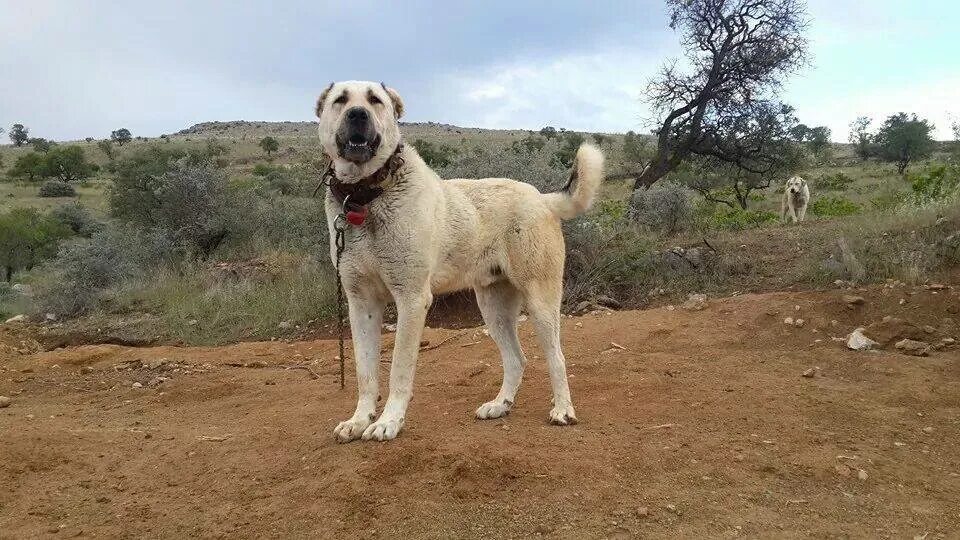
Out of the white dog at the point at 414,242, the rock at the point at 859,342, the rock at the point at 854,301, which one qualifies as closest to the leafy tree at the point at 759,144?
the rock at the point at 854,301

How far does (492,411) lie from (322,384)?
7.07 feet

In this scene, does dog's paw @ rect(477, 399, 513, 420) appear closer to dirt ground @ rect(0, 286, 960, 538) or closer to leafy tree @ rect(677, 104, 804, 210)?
dirt ground @ rect(0, 286, 960, 538)

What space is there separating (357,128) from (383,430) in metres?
1.70

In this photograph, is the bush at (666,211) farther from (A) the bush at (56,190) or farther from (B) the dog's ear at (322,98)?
(A) the bush at (56,190)

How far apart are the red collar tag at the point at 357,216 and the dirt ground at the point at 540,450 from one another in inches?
49.3

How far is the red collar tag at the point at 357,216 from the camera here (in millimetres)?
3811

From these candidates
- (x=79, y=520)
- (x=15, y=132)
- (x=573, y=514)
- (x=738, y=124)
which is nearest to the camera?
(x=573, y=514)

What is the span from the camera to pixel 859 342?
5.84 m

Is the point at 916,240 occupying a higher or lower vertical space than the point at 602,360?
higher

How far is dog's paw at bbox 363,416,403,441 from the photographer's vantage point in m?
3.78

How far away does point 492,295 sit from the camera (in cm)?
473

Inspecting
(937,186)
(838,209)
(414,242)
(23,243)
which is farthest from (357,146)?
(23,243)

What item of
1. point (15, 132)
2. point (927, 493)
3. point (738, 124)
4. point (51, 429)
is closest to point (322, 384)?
point (51, 429)

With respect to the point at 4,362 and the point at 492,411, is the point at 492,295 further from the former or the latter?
the point at 4,362
